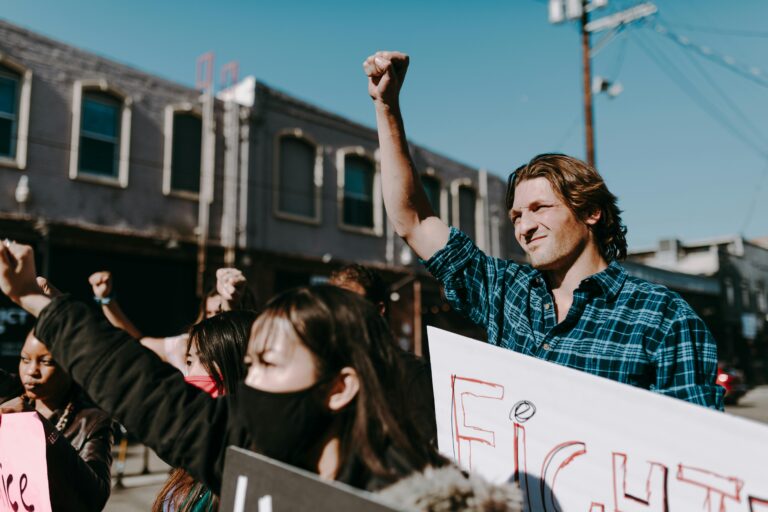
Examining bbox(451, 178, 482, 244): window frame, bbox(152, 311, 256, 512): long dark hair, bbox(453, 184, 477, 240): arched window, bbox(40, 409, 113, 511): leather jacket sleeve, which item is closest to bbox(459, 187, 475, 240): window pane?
bbox(453, 184, 477, 240): arched window

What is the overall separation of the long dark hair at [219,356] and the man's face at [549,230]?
3.54ft

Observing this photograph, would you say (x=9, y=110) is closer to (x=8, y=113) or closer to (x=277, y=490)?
(x=8, y=113)

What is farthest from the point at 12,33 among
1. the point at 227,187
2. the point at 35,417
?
the point at 35,417

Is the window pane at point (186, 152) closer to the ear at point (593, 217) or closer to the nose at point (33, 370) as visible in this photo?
the nose at point (33, 370)

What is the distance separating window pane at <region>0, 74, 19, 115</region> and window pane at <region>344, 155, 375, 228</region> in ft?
27.4

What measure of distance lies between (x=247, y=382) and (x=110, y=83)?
13.3 m

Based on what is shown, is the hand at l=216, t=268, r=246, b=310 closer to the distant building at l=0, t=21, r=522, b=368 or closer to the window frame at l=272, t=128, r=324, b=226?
the distant building at l=0, t=21, r=522, b=368

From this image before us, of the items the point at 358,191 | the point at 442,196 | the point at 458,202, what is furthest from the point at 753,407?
the point at 358,191

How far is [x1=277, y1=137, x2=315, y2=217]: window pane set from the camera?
16188 millimetres

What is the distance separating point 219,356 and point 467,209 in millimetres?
19738

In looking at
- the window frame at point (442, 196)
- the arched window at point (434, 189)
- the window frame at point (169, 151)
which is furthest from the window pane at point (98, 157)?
the window frame at point (442, 196)

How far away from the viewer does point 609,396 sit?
158 cm

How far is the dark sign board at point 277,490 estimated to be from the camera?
1.18 metres

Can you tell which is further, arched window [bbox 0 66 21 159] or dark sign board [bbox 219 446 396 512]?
arched window [bbox 0 66 21 159]
